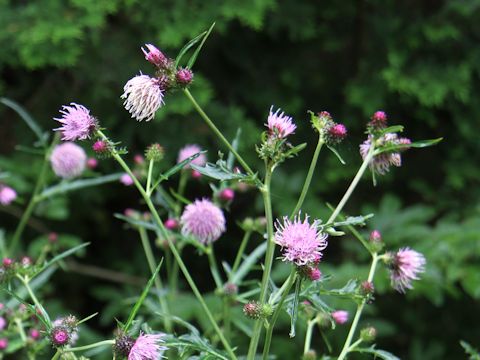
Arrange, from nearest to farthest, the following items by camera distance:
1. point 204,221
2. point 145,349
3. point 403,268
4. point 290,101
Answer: point 145,349, point 403,268, point 204,221, point 290,101

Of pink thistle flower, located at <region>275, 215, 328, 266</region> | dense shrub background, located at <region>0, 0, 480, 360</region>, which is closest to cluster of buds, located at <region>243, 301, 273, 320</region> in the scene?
pink thistle flower, located at <region>275, 215, 328, 266</region>

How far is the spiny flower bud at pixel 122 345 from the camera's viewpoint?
1032mm

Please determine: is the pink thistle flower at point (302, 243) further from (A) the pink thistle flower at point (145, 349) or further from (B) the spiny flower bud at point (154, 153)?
(B) the spiny flower bud at point (154, 153)

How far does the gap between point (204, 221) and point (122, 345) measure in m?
0.45

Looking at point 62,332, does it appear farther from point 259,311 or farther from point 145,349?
point 259,311

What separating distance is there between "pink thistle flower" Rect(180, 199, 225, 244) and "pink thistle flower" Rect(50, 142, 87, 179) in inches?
21.5

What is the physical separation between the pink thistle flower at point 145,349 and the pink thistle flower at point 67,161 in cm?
92

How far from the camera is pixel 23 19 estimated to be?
2832 millimetres

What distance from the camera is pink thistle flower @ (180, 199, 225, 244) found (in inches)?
56.8

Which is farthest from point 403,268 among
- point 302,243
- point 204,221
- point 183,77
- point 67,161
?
point 67,161

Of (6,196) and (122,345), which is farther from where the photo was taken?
(6,196)

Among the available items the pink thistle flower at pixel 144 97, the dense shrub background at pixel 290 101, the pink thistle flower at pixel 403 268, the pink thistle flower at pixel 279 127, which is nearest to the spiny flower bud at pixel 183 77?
the pink thistle flower at pixel 144 97

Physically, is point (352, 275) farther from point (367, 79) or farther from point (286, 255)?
point (286, 255)

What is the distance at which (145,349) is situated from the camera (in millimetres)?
1033
